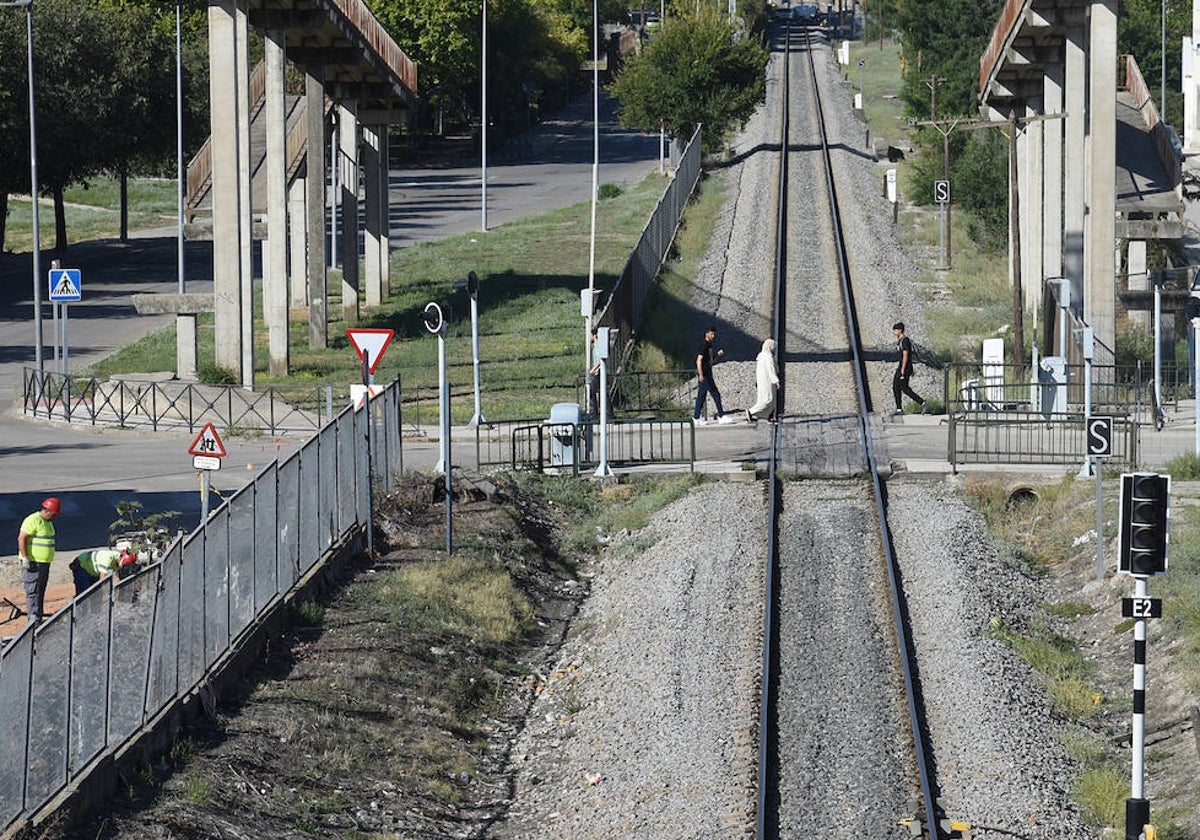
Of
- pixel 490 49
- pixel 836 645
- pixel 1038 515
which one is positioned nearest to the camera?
pixel 836 645

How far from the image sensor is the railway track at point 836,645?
1672 cm

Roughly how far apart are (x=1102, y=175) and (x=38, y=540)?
24.5 meters

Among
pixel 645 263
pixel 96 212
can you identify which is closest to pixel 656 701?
pixel 645 263

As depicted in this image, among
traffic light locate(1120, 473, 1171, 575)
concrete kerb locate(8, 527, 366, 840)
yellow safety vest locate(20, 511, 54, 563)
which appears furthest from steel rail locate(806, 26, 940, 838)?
yellow safety vest locate(20, 511, 54, 563)

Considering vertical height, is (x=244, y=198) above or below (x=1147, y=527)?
above

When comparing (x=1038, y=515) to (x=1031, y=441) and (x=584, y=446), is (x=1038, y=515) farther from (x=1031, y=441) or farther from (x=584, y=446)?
(x=584, y=446)

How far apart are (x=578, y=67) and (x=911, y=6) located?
1718 inches

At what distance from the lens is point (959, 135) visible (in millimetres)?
76125

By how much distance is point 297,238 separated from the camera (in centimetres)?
5909

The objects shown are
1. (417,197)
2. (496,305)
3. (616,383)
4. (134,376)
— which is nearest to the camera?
(616,383)

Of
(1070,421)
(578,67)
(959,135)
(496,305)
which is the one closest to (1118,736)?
(1070,421)

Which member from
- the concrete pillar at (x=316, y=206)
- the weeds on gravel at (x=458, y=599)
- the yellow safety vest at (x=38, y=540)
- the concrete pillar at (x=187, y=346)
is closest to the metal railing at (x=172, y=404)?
the concrete pillar at (x=187, y=346)

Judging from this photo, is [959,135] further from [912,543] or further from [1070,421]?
[912,543]

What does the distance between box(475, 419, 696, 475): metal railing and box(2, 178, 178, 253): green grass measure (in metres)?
46.2
